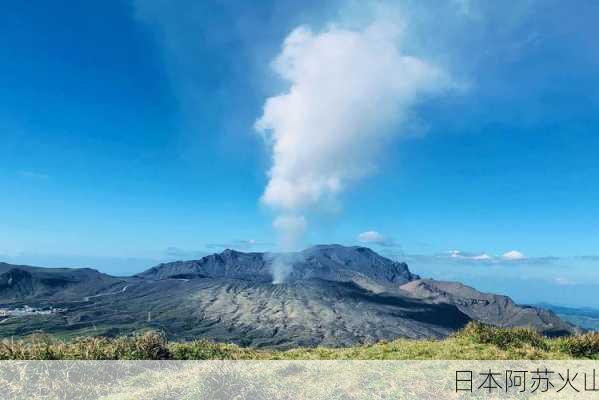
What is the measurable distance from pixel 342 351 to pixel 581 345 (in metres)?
9.06

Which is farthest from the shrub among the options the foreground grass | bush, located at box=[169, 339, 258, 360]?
bush, located at box=[169, 339, 258, 360]

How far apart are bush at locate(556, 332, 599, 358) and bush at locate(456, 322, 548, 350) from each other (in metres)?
0.68

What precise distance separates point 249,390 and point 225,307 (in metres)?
170

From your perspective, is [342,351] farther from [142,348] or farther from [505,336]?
[142,348]

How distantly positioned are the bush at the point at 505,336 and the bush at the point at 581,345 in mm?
681

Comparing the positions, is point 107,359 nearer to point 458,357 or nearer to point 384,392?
point 384,392

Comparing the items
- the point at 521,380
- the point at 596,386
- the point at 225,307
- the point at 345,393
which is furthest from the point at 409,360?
the point at 225,307

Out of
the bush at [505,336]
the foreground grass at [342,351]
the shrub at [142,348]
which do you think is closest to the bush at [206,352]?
the foreground grass at [342,351]

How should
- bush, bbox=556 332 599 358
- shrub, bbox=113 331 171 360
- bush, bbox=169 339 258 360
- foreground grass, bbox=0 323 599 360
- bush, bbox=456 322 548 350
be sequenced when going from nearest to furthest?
foreground grass, bbox=0 323 599 360 < shrub, bbox=113 331 171 360 < bush, bbox=169 339 258 360 < bush, bbox=556 332 599 358 < bush, bbox=456 322 548 350

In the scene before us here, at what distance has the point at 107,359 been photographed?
12.9 meters

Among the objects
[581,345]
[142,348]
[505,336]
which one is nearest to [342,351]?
[505,336]

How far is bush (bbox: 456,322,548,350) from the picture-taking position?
17.9m

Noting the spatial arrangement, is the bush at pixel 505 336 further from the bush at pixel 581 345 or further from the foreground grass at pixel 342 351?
the bush at pixel 581 345

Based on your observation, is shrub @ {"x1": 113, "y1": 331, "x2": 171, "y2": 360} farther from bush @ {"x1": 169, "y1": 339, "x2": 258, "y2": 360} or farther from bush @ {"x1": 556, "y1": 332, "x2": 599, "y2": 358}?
bush @ {"x1": 556, "y1": 332, "x2": 599, "y2": 358}
